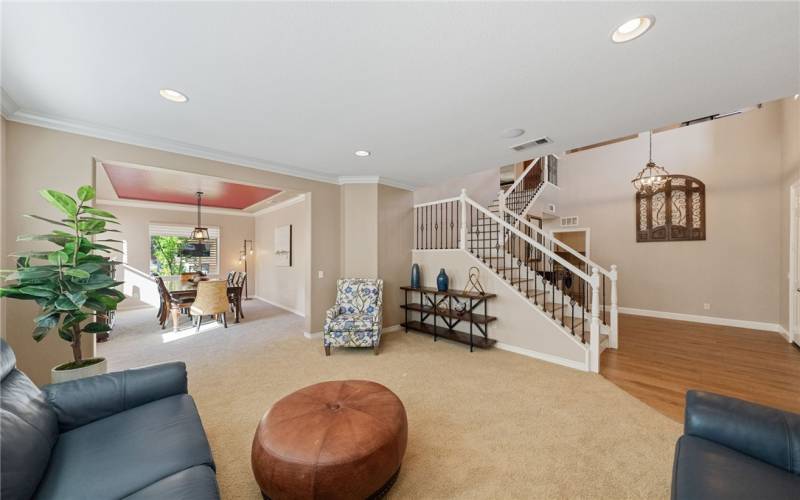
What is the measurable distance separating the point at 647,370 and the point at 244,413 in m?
4.21

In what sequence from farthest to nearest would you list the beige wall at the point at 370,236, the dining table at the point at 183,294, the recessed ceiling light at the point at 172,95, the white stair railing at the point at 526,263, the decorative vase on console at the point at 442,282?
the dining table at the point at 183,294, the beige wall at the point at 370,236, the decorative vase on console at the point at 442,282, the white stair railing at the point at 526,263, the recessed ceiling light at the point at 172,95

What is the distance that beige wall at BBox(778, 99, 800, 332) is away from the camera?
4066 mm

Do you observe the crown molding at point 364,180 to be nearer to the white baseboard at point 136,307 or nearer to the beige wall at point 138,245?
the beige wall at point 138,245

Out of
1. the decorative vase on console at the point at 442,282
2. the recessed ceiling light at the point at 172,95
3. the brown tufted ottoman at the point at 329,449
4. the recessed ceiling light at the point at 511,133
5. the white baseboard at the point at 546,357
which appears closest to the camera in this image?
the brown tufted ottoman at the point at 329,449

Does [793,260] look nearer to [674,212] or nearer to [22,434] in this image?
[674,212]

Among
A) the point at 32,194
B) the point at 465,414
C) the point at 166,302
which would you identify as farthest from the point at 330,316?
the point at 166,302

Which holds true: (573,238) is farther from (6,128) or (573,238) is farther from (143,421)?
(6,128)

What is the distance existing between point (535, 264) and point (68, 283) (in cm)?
592

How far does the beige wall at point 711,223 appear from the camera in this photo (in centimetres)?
493

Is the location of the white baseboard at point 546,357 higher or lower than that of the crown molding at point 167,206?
lower

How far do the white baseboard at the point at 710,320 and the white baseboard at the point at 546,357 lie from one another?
154 inches

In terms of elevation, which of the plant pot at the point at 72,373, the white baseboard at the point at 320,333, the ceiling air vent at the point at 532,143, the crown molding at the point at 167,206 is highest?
the ceiling air vent at the point at 532,143

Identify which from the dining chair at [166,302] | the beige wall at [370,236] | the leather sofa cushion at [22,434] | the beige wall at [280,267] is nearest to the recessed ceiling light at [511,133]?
the beige wall at [370,236]

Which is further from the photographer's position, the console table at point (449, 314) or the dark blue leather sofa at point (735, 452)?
the console table at point (449, 314)
